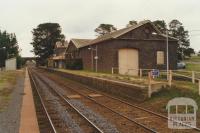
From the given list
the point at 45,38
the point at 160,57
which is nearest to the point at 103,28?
the point at 45,38

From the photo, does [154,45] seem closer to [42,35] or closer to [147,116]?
[147,116]

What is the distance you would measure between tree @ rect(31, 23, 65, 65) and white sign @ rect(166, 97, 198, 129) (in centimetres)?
9151

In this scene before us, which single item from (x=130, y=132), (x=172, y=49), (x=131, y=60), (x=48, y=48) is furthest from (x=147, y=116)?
(x=48, y=48)

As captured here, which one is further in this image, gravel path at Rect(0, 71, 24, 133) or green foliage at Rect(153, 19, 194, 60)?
green foliage at Rect(153, 19, 194, 60)

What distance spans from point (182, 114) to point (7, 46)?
8453 cm

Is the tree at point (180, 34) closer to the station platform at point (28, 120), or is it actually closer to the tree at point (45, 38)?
the tree at point (45, 38)

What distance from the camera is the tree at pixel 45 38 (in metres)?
108

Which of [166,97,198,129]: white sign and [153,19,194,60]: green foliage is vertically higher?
[153,19,194,60]: green foliage

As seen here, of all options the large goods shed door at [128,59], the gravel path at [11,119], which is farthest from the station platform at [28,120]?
the large goods shed door at [128,59]

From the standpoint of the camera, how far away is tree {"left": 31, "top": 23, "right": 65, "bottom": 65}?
4235 inches

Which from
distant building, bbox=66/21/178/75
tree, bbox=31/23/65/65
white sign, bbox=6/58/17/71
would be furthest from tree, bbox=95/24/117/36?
distant building, bbox=66/21/178/75

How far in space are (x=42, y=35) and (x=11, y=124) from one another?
3833 inches

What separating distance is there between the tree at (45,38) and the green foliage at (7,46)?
6348mm

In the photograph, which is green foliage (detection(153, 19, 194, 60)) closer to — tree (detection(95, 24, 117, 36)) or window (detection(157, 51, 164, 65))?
tree (detection(95, 24, 117, 36))
